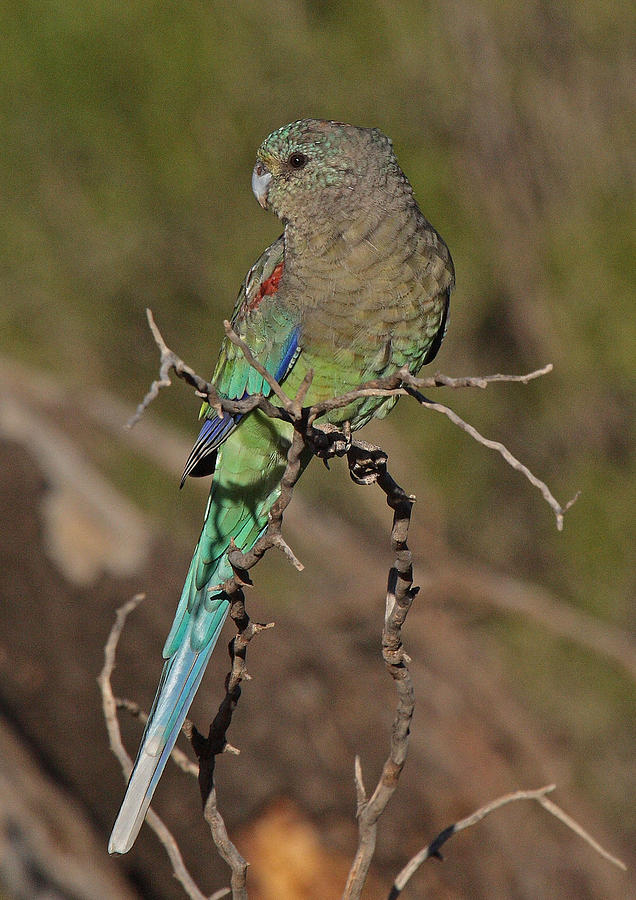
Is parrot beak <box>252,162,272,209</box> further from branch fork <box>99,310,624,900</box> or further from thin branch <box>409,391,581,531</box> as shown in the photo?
thin branch <box>409,391,581,531</box>

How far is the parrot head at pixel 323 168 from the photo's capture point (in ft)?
5.98

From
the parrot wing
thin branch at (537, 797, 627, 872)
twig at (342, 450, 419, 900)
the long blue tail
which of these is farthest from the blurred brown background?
twig at (342, 450, 419, 900)

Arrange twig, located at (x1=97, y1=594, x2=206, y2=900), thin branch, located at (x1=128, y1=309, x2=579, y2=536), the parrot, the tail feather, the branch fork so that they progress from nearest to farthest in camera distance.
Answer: thin branch, located at (x1=128, y1=309, x2=579, y2=536), the branch fork, twig, located at (x1=97, y1=594, x2=206, y2=900), the tail feather, the parrot

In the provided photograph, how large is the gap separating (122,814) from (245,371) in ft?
2.99

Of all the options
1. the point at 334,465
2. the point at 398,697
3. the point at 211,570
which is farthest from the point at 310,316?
the point at 334,465

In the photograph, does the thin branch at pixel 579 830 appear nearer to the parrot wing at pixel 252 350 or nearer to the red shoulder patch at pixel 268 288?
the parrot wing at pixel 252 350

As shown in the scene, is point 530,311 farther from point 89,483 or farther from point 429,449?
point 89,483

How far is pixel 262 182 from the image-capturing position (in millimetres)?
1931

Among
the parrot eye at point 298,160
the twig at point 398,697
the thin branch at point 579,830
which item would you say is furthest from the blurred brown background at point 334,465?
the parrot eye at point 298,160

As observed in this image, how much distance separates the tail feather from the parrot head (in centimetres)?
83

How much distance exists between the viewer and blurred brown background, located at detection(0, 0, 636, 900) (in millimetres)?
2697

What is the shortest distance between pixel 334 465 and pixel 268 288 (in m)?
2.78

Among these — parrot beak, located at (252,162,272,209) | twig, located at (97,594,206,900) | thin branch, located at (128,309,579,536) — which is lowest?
twig, located at (97,594,206,900)

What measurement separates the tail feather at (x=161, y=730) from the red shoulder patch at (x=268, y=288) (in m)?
0.61
